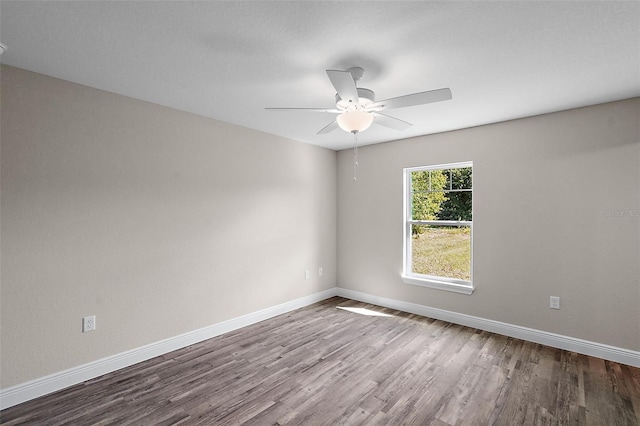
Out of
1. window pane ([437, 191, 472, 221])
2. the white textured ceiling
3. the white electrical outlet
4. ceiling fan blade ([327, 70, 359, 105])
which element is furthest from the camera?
window pane ([437, 191, 472, 221])

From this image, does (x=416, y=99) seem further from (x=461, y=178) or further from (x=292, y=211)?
(x=292, y=211)

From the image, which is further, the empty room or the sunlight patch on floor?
the sunlight patch on floor

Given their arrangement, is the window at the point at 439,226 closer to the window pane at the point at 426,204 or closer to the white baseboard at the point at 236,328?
the window pane at the point at 426,204

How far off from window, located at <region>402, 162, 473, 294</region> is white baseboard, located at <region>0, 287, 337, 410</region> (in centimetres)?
213

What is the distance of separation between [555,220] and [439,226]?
1288 millimetres

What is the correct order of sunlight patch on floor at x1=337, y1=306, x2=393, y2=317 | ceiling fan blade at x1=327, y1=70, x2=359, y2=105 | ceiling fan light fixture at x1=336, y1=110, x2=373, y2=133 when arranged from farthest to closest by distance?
sunlight patch on floor at x1=337, y1=306, x2=393, y2=317 < ceiling fan light fixture at x1=336, y1=110, x2=373, y2=133 < ceiling fan blade at x1=327, y1=70, x2=359, y2=105

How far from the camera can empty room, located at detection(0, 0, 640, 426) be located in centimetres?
190

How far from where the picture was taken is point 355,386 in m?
2.49

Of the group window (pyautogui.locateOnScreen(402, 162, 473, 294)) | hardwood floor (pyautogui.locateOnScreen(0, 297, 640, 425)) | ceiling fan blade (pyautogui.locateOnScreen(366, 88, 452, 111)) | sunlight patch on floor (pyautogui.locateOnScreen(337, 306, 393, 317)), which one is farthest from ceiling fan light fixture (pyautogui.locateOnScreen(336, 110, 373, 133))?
sunlight patch on floor (pyautogui.locateOnScreen(337, 306, 393, 317))

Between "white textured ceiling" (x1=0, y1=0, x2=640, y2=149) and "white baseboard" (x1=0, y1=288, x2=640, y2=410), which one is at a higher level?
"white textured ceiling" (x1=0, y1=0, x2=640, y2=149)

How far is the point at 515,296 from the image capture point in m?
3.46

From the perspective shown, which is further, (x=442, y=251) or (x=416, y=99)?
(x=442, y=251)

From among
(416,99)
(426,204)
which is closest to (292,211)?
(426,204)

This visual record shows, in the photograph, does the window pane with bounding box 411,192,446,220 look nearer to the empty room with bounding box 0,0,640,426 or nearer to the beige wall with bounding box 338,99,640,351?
the empty room with bounding box 0,0,640,426
